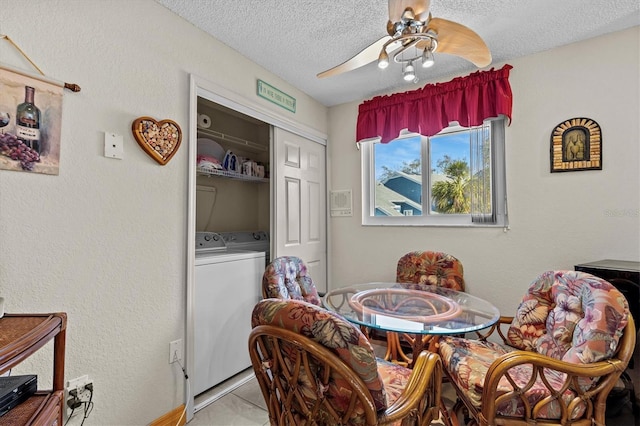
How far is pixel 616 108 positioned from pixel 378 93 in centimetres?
175

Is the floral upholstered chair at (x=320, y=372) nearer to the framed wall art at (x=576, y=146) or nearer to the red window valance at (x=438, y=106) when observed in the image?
the framed wall art at (x=576, y=146)

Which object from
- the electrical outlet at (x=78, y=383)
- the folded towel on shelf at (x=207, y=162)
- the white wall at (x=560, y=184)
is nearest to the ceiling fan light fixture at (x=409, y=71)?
the white wall at (x=560, y=184)

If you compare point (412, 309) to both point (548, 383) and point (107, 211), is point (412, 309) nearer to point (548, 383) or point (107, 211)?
point (548, 383)

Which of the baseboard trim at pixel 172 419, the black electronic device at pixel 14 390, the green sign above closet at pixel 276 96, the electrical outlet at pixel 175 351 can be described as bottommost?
the baseboard trim at pixel 172 419

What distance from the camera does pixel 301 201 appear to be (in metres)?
2.84

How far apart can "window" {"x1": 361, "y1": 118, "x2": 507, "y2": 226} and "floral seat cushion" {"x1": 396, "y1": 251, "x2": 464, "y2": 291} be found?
0.40m

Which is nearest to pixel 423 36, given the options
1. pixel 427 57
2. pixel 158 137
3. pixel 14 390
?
pixel 427 57

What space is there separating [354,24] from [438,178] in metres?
1.52

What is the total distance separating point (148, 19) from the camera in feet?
5.36

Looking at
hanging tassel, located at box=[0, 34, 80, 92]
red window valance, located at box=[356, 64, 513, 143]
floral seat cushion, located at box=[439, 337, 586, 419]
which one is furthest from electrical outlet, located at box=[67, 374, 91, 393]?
red window valance, located at box=[356, 64, 513, 143]

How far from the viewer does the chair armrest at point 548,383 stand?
1.12m

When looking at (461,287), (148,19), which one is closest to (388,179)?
(461,287)

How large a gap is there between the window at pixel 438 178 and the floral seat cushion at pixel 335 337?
195 centimetres

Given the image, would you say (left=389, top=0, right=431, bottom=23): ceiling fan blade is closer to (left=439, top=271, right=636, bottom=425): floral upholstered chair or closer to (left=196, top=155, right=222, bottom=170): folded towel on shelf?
(left=439, top=271, right=636, bottom=425): floral upholstered chair
